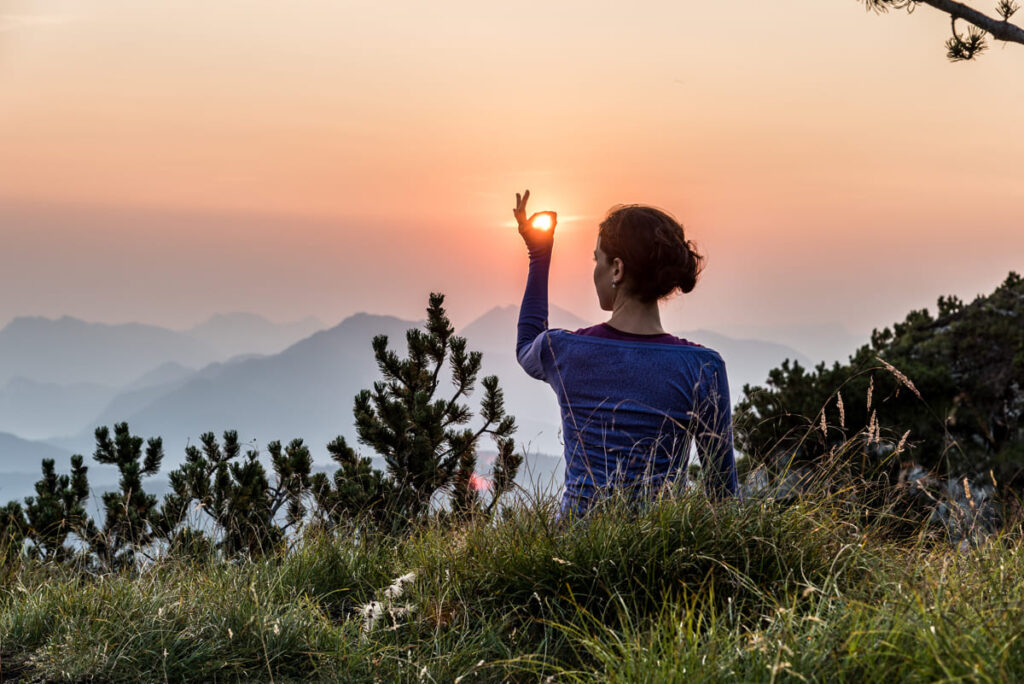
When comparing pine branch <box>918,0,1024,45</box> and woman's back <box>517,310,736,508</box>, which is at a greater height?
pine branch <box>918,0,1024,45</box>

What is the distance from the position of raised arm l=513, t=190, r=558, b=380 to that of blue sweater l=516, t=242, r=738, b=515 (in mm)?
215

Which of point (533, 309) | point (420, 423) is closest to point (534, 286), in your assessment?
point (533, 309)

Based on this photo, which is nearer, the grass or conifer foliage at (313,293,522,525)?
the grass

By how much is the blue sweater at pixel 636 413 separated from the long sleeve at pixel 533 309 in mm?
208

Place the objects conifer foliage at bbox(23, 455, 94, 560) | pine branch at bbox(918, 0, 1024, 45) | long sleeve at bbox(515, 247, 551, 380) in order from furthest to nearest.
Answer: conifer foliage at bbox(23, 455, 94, 560) → pine branch at bbox(918, 0, 1024, 45) → long sleeve at bbox(515, 247, 551, 380)

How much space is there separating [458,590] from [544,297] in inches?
54.8

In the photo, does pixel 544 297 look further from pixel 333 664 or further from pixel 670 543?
pixel 333 664

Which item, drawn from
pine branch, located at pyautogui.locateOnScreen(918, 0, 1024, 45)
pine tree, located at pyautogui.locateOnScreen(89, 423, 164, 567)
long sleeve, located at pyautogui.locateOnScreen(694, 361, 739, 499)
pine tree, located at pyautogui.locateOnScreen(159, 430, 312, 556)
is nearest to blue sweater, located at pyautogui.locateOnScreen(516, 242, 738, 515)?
long sleeve, located at pyautogui.locateOnScreen(694, 361, 739, 499)

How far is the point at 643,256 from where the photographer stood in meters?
3.69

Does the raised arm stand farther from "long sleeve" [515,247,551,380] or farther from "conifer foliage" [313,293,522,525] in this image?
"conifer foliage" [313,293,522,525]

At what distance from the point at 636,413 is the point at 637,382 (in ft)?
0.46

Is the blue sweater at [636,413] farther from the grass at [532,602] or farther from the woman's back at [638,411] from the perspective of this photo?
the grass at [532,602]

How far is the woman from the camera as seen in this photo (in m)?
3.68

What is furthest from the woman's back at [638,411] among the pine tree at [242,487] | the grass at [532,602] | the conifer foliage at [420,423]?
the pine tree at [242,487]
